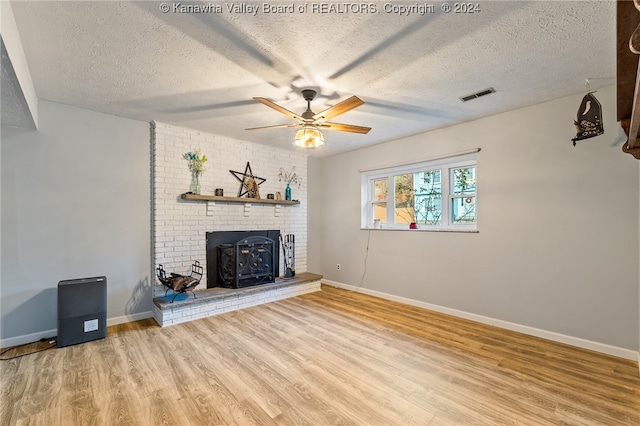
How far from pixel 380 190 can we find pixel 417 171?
781 mm

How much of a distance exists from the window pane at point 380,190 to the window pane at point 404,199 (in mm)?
238

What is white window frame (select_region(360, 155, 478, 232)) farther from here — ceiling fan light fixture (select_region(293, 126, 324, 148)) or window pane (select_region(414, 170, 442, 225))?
ceiling fan light fixture (select_region(293, 126, 324, 148))

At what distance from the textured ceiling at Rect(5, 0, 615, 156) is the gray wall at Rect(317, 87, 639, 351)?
333 millimetres

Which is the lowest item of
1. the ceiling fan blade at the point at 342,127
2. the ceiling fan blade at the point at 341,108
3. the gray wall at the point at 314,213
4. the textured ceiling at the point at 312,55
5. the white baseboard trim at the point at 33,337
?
the white baseboard trim at the point at 33,337

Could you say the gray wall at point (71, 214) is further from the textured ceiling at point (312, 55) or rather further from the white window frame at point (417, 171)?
the white window frame at point (417, 171)

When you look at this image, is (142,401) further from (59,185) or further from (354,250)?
(354,250)

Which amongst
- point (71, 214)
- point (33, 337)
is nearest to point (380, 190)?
point (71, 214)

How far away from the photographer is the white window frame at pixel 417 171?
12.5 ft

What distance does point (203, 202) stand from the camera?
13.8ft

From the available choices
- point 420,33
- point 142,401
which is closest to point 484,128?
point 420,33

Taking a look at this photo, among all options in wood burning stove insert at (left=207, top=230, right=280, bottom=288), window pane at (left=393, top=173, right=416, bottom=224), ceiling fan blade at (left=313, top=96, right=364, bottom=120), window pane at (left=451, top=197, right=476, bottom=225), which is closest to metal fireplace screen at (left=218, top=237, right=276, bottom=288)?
wood burning stove insert at (left=207, top=230, right=280, bottom=288)

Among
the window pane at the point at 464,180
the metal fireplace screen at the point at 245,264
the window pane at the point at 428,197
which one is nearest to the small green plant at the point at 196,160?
the metal fireplace screen at the point at 245,264

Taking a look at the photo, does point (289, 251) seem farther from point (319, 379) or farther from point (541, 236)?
point (541, 236)

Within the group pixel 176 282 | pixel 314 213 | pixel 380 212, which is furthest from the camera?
A: pixel 314 213
